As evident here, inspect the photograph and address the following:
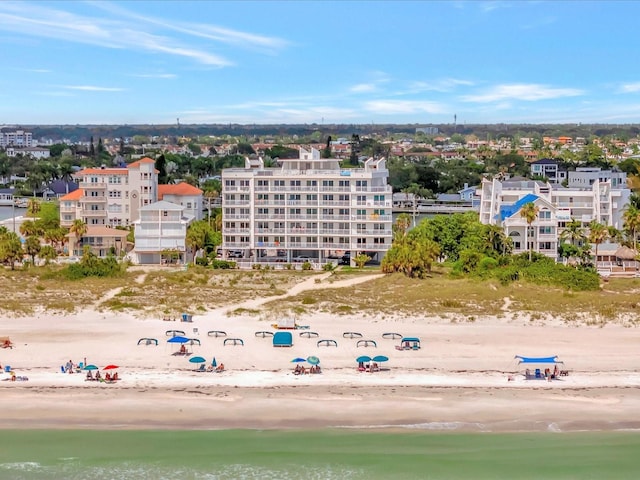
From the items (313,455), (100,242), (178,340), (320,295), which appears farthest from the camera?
(100,242)

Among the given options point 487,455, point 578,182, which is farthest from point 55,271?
point 578,182

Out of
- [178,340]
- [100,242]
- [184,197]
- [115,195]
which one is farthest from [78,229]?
[178,340]

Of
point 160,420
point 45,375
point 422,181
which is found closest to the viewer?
point 160,420

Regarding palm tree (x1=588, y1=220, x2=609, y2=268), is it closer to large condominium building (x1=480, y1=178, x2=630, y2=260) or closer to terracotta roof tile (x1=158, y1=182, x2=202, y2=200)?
large condominium building (x1=480, y1=178, x2=630, y2=260)

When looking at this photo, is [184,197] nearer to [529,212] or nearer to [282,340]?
[529,212]

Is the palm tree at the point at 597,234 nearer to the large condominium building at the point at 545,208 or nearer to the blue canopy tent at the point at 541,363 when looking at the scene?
the large condominium building at the point at 545,208

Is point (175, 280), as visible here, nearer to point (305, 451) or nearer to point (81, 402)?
point (81, 402)
